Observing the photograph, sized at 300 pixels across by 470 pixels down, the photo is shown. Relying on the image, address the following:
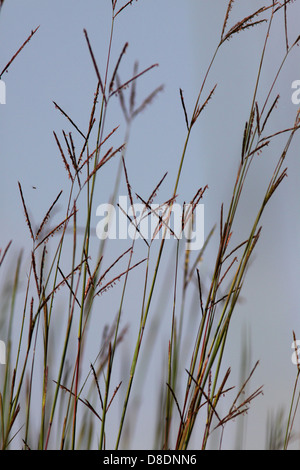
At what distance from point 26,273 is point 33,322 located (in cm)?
22

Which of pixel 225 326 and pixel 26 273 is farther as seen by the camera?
pixel 26 273

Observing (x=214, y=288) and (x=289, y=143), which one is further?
(x=289, y=143)

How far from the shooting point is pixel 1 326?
1.11 meters

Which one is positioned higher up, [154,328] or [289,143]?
[289,143]

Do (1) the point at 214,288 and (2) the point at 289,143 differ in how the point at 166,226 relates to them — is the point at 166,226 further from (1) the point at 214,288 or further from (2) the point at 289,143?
(2) the point at 289,143

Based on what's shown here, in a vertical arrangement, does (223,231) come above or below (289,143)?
below

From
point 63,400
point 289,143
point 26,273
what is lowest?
point 63,400

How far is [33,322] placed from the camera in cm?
91

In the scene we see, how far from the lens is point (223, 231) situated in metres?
0.90

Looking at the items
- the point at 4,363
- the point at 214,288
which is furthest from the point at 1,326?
the point at 214,288
